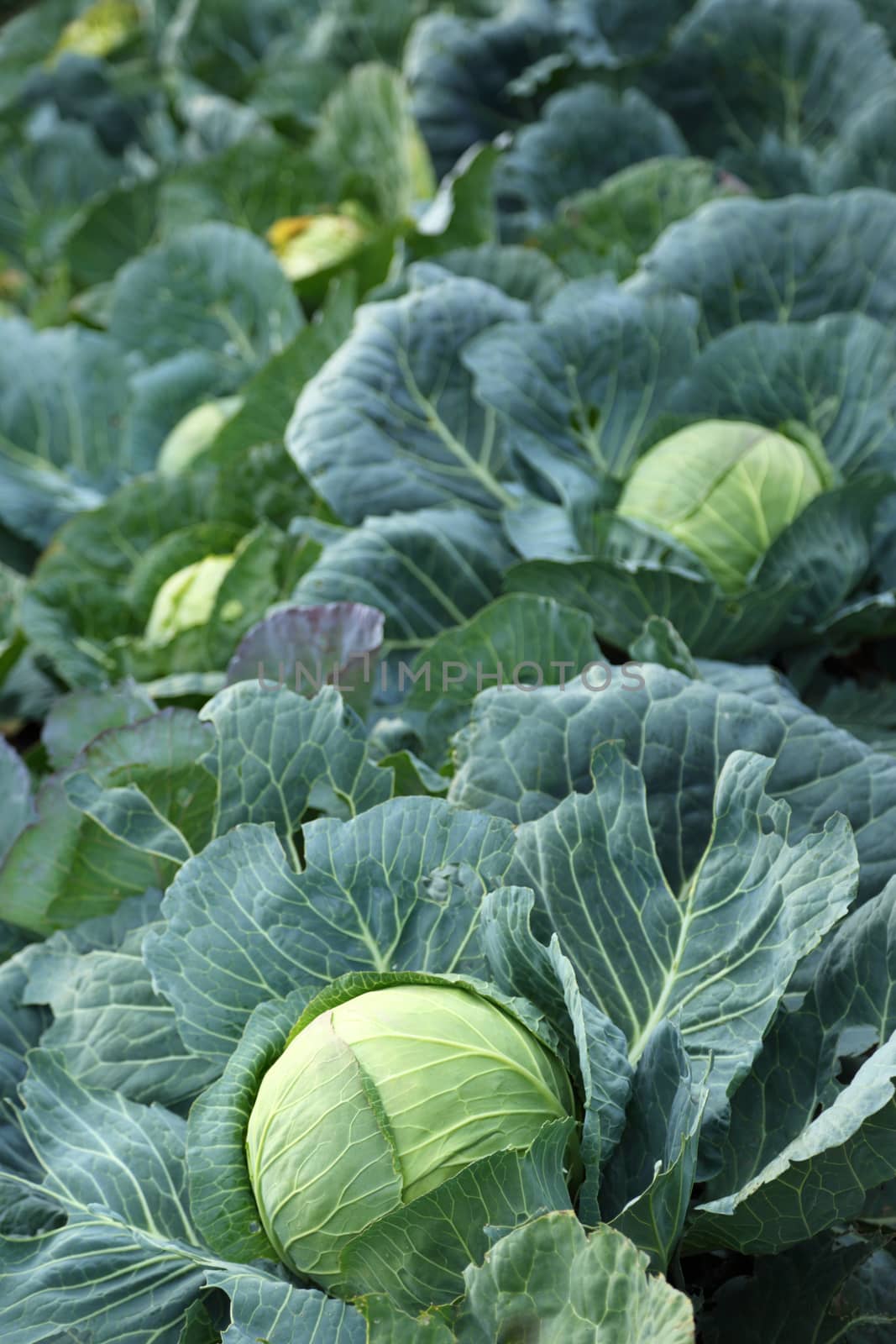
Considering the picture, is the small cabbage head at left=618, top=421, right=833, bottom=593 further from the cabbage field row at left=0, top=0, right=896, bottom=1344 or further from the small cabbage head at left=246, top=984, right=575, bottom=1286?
the small cabbage head at left=246, top=984, right=575, bottom=1286

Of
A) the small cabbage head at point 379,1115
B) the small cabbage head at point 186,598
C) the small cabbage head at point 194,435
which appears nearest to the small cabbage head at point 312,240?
the small cabbage head at point 194,435

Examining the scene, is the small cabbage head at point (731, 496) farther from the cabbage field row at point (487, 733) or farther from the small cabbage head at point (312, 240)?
the small cabbage head at point (312, 240)

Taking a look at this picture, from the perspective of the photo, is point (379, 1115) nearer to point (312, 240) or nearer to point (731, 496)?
point (731, 496)

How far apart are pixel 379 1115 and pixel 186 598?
1438mm

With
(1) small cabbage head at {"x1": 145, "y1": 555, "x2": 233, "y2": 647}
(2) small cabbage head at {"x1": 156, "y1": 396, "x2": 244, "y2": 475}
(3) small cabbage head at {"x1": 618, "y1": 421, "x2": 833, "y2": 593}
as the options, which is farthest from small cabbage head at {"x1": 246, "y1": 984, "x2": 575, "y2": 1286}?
→ (2) small cabbage head at {"x1": 156, "y1": 396, "x2": 244, "y2": 475}

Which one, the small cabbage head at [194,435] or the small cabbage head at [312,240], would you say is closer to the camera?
the small cabbage head at [194,435]

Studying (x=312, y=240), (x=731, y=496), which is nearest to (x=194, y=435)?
(x=312, y=240)

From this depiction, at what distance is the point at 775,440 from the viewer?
6.42 ft

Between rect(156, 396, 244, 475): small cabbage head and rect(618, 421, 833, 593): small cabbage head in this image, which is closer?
rect(618, 421, 833, 593): small cabbage head

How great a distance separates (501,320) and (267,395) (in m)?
0.57

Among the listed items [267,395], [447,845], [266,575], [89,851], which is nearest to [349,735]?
[447,845]

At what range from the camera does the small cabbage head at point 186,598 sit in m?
2.32

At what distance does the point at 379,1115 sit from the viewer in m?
1.10

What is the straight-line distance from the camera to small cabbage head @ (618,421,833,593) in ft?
6.31
